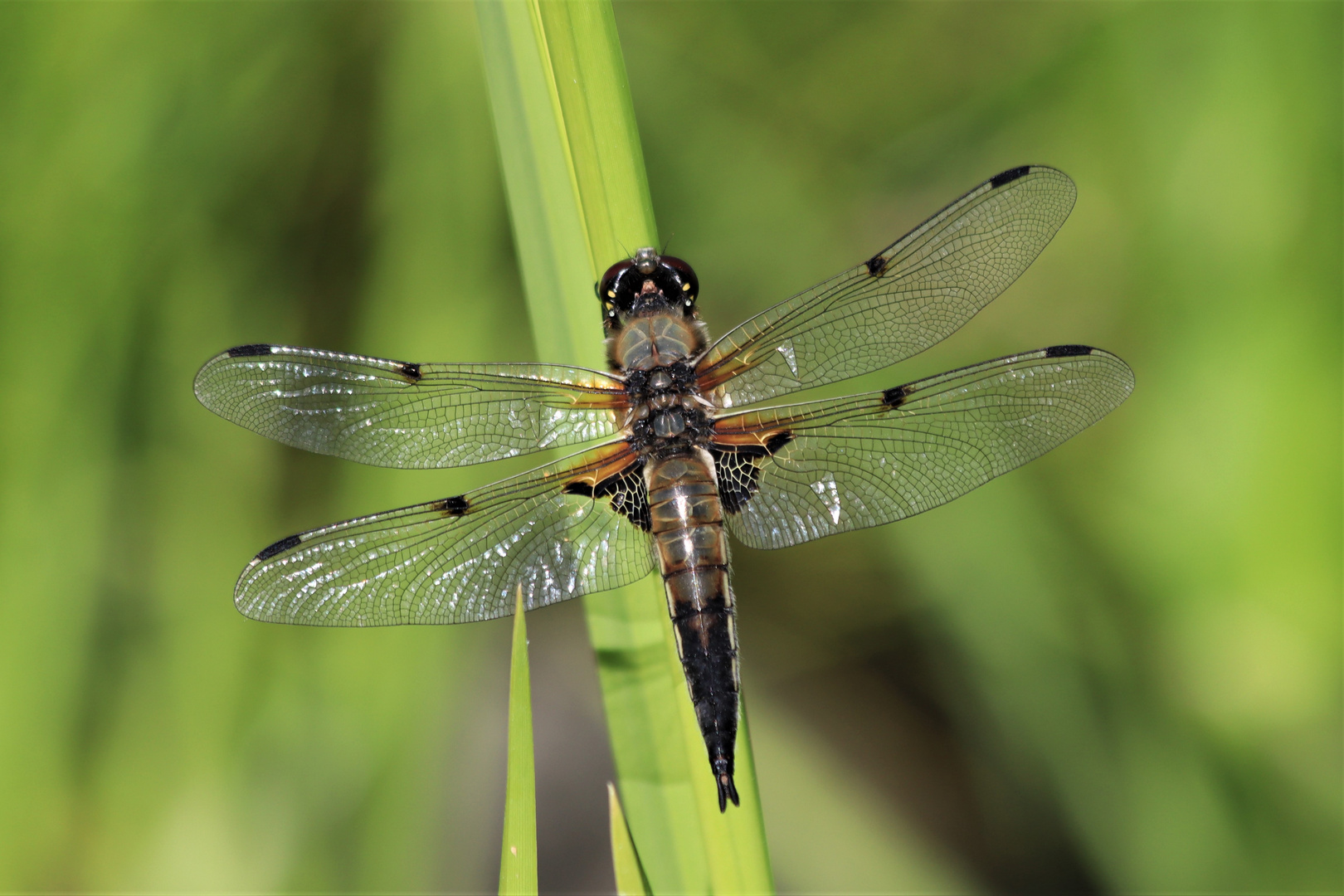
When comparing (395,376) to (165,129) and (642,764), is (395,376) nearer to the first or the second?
(642,764)

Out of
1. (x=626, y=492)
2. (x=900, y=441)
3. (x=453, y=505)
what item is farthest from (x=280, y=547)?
(x=900, y=441)

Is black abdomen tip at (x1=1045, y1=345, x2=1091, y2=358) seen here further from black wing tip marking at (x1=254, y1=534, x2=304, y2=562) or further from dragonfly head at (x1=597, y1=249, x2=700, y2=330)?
black wing tip marking at (x1=254, y1=534, x2=304, y2=562)

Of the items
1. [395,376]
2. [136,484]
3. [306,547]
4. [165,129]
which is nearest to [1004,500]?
[395,376]

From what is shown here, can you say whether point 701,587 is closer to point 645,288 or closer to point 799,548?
point 645,288

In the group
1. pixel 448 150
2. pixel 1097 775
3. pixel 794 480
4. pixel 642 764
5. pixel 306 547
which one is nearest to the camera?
pixel 642 764

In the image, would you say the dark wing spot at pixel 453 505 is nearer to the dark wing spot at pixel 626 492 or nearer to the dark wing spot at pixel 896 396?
the dark wing spot at pixel 626 492

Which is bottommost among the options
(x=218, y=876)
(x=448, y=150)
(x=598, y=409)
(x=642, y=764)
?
(x=218, y=876)

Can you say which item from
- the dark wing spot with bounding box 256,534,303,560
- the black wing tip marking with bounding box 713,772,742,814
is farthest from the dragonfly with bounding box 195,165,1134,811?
the black wing tip marking with bounding box 713,772,742,814
